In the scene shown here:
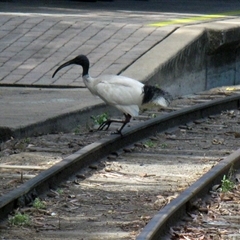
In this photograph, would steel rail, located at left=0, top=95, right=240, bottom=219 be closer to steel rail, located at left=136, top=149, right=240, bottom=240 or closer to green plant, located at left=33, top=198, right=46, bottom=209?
green plant, located at left=33, top=198, right=46, bottom=209

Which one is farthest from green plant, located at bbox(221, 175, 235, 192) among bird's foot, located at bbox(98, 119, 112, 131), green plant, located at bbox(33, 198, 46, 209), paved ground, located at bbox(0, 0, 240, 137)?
paved ground, located at bbox(0, 0, 240, 137)

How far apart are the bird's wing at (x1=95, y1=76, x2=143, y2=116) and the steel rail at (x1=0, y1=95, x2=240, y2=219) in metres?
0.31

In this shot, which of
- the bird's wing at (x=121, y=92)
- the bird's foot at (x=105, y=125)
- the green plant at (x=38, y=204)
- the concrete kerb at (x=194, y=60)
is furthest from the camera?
the concrete kerb at (x=194, y=60)

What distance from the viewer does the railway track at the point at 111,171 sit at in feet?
20.2

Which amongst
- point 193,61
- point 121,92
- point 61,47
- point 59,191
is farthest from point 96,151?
point 193,61

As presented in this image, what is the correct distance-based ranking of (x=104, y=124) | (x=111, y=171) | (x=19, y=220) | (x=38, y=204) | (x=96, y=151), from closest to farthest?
(x=19, y=220)
(x=38, y=204)
(x=111, y=171)
(x=96, y=151)
(x=104, y=124)

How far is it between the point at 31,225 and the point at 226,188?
1729 mm

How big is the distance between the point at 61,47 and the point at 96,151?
5632 mm

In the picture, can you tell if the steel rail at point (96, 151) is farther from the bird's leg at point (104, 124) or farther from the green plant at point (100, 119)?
the green plant at point (100, 119)

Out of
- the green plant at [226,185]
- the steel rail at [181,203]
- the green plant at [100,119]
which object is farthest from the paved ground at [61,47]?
the green plant at [226,185]

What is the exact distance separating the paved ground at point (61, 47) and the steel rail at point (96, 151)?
38.3 inches

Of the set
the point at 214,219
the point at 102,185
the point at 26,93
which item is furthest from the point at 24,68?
the point at 214,219

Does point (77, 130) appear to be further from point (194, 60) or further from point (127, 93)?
point (194, 60)

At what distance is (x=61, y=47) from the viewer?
539 inches
